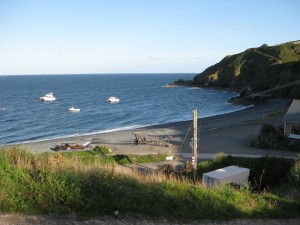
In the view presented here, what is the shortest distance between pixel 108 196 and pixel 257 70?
4574 inches

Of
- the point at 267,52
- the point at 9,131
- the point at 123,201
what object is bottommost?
the point at 9,131

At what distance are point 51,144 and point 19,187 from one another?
3278 cm

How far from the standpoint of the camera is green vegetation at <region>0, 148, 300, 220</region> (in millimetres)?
8055

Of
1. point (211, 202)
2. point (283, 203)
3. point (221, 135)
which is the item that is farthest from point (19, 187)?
point (221, 135)

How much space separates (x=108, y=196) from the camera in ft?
27.9

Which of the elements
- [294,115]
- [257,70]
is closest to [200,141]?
[294,115]

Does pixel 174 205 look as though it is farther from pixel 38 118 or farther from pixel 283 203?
pixel 38 118

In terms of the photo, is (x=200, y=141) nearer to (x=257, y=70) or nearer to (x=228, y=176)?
(x=228, y=176)

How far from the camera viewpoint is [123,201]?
331 inches

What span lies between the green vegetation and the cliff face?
8675cm

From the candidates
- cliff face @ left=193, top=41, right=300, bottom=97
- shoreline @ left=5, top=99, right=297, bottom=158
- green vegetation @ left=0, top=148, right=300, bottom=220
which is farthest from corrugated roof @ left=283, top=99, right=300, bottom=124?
cliff face @ left=193, top=41, right=300, bottom=97

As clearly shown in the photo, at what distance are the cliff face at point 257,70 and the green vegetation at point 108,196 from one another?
3415 inches

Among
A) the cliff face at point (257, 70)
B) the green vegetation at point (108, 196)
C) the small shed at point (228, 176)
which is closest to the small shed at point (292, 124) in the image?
the small shed at point (228, 176)

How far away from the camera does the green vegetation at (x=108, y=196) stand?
8055 mm
